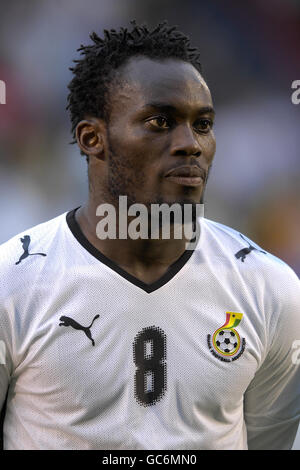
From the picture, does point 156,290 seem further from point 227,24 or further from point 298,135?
point 227,24

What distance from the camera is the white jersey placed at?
1919 millimetres

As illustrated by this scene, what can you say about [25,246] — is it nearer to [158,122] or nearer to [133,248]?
[133,248]

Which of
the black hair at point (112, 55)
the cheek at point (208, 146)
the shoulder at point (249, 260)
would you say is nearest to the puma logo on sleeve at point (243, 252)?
the shoulder at point (249, 260)

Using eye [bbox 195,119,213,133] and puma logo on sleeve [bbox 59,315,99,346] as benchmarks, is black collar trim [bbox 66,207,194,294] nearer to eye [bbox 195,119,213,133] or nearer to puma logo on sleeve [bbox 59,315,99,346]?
puma logo on sleeve [bbox 59,315,99,346]

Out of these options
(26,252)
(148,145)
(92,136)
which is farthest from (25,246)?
(148,145)

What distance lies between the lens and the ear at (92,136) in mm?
2105

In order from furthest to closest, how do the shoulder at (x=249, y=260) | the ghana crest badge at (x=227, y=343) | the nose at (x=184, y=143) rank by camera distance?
the shoulder at (x=249, y=260)
the ghana crest badge at (x=227, y=343)
the nose at (x=184, y=143)

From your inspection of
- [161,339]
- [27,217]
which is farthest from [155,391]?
[27,217]

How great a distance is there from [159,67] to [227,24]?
13.0 ft

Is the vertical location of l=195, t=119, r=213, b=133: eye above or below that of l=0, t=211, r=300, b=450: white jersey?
above

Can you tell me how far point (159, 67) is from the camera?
6.45 ft

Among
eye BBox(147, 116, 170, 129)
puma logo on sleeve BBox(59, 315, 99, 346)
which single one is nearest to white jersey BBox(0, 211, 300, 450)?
puma logo on sleeve BBox(59, 315, 99, 346)

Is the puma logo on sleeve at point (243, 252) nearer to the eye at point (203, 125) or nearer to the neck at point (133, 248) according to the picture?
the neck at point (133, 248)

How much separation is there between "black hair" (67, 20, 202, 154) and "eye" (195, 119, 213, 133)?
0.23 meters
